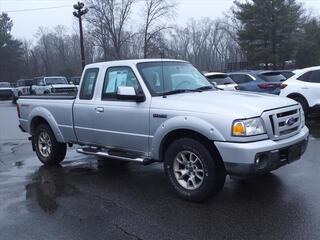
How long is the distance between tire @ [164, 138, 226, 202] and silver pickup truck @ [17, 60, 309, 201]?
1cm

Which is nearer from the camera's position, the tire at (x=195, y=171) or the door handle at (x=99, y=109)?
the tire at (x=195, y=171)

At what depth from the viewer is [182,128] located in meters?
5.72

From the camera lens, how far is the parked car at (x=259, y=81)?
1590cm

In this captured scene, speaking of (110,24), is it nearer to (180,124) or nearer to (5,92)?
(5,92)

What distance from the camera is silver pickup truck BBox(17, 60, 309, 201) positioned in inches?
209

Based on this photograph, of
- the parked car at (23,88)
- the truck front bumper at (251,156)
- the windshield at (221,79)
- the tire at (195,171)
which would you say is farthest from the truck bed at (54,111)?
the parked car at (23,88)

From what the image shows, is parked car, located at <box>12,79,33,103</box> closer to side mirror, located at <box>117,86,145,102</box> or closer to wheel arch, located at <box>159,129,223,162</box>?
side mirror, located at <box>117,86,145,102</box>

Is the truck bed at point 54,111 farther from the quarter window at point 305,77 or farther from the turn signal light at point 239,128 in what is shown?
the quarter window at point 305,77

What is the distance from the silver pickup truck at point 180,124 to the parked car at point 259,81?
9.23 metres

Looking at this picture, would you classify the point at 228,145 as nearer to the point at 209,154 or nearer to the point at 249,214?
the point at 209,154

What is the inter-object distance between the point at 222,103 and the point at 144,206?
1.66m

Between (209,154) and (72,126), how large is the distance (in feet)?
9.75

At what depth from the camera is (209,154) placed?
552 centimetres

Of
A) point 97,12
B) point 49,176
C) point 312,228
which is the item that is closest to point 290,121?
point 312,228
